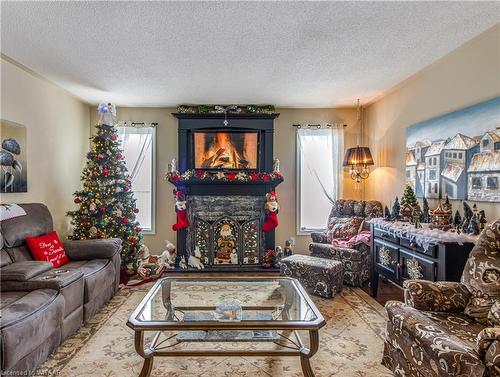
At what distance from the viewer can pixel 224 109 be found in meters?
5.28

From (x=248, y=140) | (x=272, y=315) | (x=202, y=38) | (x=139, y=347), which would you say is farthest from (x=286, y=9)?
(x=248, y=140)

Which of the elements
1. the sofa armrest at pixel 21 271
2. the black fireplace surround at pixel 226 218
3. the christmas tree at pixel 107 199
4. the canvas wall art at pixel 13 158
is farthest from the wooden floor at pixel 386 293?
the canvas wall art at pixel 13 158

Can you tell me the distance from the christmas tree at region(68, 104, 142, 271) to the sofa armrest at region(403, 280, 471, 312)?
148 inches

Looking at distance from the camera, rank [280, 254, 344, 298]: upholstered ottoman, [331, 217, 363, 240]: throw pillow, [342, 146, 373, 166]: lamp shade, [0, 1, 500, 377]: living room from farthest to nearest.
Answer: [342, 146, 373, 166]: lamp shade, [331, 217, 363, 240]: throw pillow, [280, 254, 344, 298]: upholstered ottoman, [0, 1, 500, 377]: living room

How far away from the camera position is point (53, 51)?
3.23 metres

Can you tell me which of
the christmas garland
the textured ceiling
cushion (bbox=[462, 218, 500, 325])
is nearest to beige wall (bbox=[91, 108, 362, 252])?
the christmas garland

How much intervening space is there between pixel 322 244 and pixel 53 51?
3941mm

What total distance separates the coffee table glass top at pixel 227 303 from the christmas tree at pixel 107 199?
1898 mm

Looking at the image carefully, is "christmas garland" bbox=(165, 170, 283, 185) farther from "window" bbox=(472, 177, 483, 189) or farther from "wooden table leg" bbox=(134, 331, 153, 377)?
"wooden table leg" bbox=(134, 331, 153, 377)

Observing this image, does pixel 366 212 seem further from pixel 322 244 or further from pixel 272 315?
pixel 272 315

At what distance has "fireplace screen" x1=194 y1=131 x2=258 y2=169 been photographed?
5328mm

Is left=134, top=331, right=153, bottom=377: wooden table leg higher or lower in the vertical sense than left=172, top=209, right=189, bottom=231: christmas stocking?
lower

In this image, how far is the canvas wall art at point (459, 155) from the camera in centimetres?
273

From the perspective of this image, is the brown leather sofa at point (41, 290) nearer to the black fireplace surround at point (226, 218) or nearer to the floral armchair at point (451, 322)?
the black fireplace surround at point (226, 218)
